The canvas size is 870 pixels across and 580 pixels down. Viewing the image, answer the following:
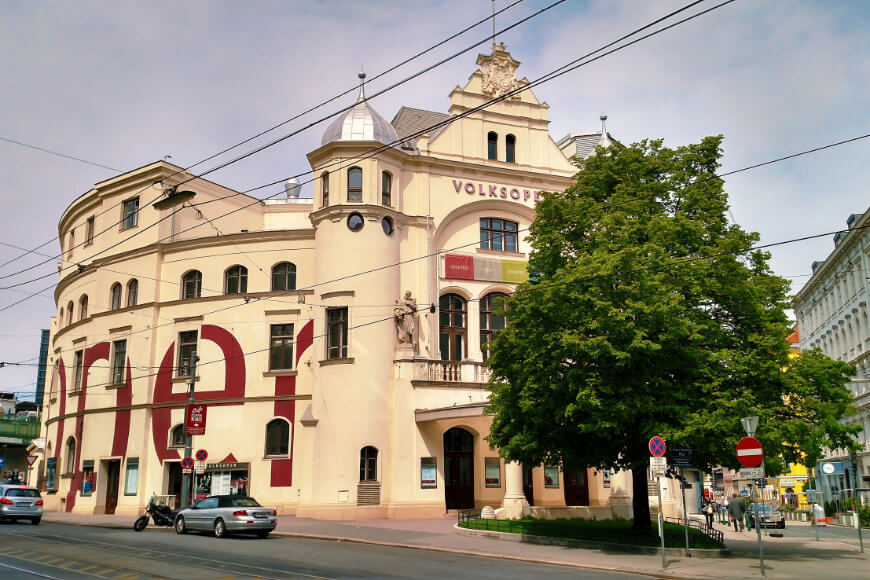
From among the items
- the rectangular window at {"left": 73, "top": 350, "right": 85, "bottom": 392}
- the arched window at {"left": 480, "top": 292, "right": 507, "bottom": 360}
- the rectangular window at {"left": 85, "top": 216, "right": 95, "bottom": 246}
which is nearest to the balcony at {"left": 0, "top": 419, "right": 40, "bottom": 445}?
the rectangular window at {"left": 73, "top": 350, "right": 85, "bottom": 392}

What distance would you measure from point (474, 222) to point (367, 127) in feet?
21.6

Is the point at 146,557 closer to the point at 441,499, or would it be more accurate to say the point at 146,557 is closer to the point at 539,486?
the point at 441,499

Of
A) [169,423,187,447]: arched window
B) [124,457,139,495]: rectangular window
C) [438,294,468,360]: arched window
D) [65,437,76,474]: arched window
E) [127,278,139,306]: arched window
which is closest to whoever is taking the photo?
[438,294,468,360]: arched window

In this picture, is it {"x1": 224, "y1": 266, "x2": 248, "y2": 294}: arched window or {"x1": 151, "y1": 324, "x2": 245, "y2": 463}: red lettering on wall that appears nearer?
{"x1": 151, "y1": 324, "x2": 245, "y2": 463}: red lettering on wall

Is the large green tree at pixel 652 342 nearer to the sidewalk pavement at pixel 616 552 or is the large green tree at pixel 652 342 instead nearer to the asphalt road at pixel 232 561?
the sidewalk pavement at pixel 616 552

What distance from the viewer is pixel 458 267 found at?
3466 cm

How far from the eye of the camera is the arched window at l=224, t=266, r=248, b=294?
35.8 m

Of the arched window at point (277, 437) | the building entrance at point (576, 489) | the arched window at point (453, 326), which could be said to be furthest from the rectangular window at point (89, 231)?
the building entrance at point (576, 489)

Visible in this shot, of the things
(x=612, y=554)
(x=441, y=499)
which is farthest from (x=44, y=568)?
(x=441, y=499)

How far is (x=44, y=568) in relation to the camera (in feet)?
48.0

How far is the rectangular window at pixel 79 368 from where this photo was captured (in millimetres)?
39844

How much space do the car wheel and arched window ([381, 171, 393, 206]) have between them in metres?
15.5

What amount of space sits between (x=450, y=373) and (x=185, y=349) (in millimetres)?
13020

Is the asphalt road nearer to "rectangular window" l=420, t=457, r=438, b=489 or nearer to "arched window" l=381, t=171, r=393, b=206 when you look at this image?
"rectangular window" l=420, t=457, r=438, b=489
